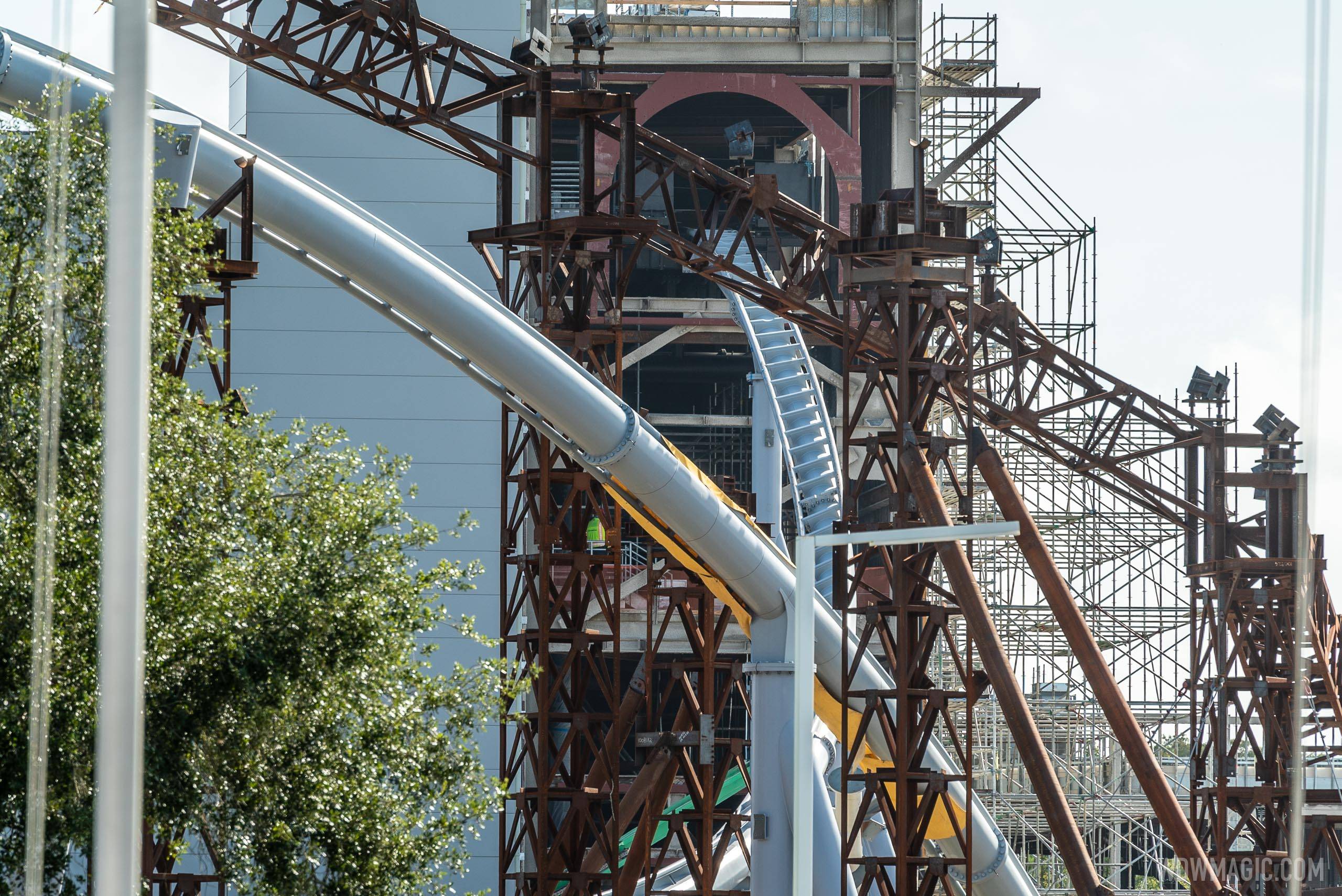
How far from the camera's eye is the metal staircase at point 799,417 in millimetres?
27234

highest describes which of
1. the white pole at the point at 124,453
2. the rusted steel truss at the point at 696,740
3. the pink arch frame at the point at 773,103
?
the pink arch frame at the point at 773,103

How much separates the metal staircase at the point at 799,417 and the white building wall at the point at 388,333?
648 centimetres

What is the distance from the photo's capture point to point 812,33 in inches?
1617

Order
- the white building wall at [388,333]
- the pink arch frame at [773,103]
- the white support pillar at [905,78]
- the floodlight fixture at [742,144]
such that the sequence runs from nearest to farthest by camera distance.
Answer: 1. the floodlight fixture at [742,144]
2. the white building wall at [388,333]
3. the white support pillar at [905,78]
4. the pink arch frame at [773,103]

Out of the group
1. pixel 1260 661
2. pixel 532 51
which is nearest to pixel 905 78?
pixel 1260 661

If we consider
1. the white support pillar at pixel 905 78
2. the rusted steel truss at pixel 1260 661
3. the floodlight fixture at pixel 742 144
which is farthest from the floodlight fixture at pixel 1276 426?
the white support pillar at pixel 905 78

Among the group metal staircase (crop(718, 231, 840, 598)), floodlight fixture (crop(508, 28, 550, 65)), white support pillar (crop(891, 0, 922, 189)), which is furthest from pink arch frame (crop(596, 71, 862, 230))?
floodlight fixture (crop(508, 28, 550, 65))

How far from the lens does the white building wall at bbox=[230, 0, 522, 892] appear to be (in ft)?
113

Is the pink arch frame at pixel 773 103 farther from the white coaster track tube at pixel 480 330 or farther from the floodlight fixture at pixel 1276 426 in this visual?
the white coaster track tube at pixel 480 330

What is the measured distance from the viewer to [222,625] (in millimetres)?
11570

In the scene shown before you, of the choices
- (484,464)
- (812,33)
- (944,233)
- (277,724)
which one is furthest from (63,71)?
(812,33)

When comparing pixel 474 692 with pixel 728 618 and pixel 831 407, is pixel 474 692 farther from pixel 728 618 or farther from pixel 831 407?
Answer: pixel 831 407

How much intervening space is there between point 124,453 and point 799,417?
20833 mm

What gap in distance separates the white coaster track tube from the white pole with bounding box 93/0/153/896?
6632 mm
